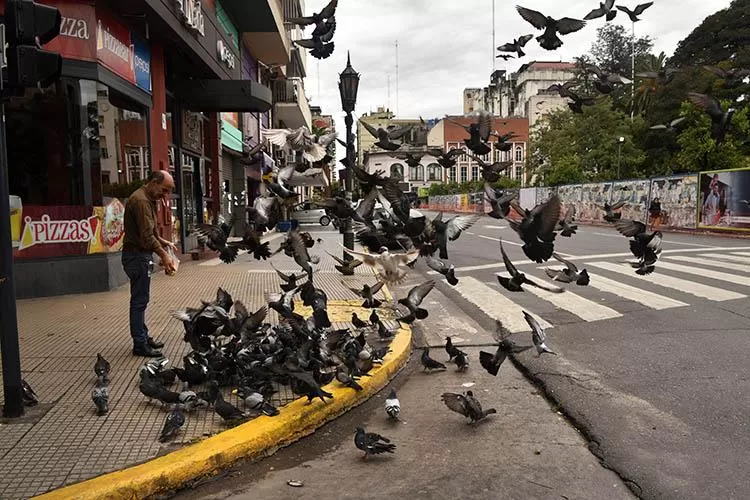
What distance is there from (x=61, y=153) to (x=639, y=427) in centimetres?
860

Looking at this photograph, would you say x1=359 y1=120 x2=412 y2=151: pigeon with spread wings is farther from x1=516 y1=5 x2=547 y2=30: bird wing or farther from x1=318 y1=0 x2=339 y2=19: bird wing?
x1=516 y1=5 x2=547 y2=30: bird wing

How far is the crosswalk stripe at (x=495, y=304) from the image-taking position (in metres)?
7.05

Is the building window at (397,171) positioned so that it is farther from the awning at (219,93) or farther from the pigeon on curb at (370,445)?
the awning at (219,93)

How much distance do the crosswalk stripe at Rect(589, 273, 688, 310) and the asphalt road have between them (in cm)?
1

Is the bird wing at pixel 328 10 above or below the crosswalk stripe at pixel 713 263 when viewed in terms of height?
above

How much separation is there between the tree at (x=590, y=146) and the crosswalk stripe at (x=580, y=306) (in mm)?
29298

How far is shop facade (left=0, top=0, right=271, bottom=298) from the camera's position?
8.47 metres

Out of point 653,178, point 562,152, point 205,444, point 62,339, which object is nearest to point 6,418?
point 205,444

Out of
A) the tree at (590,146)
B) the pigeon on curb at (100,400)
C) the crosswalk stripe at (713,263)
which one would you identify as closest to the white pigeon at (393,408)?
the pigeon on curb at (100,400)

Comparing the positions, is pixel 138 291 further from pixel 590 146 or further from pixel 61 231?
pixel 590 146

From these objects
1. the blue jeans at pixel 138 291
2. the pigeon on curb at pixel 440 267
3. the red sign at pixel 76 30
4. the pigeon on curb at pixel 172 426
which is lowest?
the pigeon on curb at pixel 172 426

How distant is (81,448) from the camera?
3.46m

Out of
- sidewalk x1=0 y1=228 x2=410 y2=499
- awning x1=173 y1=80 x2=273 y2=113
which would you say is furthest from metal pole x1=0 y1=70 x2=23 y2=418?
awning x1=173 y1=80 x2=273 y2=113

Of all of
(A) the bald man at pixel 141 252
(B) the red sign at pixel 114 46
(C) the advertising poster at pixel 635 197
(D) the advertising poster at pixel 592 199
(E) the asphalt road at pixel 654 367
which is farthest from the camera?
(D) the advertising poster at pixel 592 199
